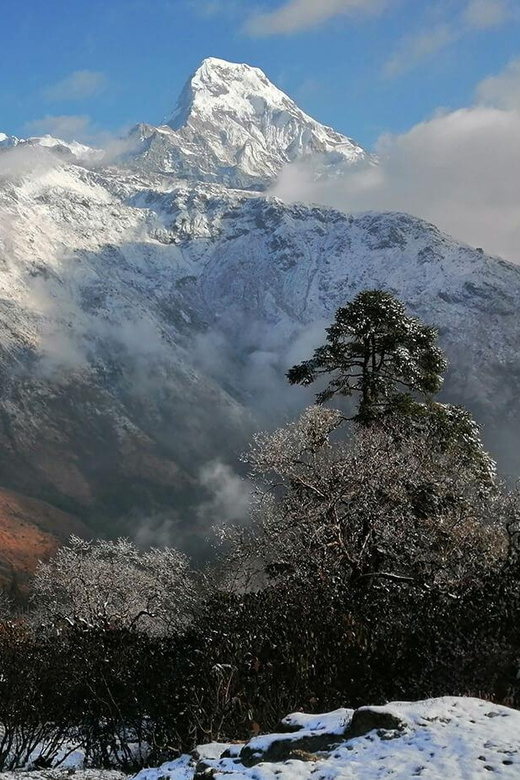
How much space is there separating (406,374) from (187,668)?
1379 cm

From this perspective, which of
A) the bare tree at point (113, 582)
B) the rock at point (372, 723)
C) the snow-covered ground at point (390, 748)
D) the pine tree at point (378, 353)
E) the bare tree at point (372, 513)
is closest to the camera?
the snow-covered ground at point (390, 748)

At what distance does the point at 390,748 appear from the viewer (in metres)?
8.66

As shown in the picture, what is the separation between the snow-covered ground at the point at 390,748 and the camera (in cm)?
803

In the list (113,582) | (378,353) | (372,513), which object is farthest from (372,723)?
(113,582)

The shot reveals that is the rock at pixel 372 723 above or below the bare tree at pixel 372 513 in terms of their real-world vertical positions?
below

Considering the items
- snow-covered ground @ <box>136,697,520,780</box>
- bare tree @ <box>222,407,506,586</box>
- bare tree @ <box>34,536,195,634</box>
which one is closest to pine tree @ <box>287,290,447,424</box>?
bare tree @ <box>222,407,506,586</box>

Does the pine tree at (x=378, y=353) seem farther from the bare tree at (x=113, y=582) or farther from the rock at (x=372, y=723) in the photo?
the bare tree at (x=113, y=582)

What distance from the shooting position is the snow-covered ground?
803 cm

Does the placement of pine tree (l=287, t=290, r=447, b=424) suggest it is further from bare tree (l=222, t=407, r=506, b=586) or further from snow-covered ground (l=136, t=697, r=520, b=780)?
snow-covered ground (l=136, t=697, r=520, b=780)

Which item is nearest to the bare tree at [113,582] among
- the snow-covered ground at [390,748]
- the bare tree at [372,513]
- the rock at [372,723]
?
the bare tree at [372,513]

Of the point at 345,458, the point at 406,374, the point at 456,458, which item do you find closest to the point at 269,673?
the point at 345,458

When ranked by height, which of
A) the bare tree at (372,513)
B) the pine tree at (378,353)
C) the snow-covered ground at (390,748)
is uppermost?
the pine tree at (378,353)

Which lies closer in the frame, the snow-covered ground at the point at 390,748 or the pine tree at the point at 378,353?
the snow-covered ground at the point at 390,748

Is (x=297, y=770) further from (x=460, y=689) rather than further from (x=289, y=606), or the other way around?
(x=289, y=606)
